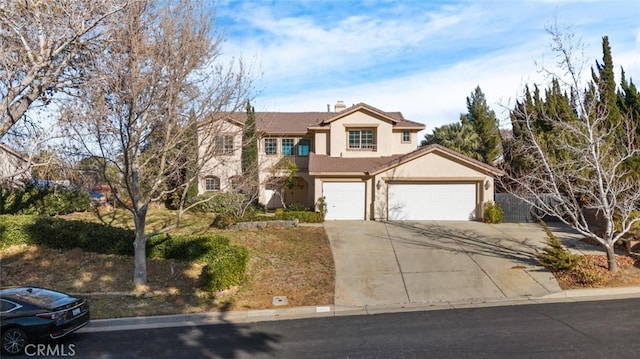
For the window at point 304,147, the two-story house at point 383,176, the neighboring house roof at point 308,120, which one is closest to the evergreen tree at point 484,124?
the neighboring house roof at point 308,120

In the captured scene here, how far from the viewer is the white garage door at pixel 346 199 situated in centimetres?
2361

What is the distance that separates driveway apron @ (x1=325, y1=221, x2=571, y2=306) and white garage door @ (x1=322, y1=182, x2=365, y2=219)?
7.67ft

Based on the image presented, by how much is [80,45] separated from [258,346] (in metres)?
10.7

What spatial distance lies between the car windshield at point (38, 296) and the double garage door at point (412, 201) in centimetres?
1534

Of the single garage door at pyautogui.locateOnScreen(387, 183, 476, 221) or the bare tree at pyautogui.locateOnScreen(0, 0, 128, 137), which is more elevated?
the bare tree at pyautogui.locateOnScreen(0, 0, 128, 137)

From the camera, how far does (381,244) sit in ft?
58.4

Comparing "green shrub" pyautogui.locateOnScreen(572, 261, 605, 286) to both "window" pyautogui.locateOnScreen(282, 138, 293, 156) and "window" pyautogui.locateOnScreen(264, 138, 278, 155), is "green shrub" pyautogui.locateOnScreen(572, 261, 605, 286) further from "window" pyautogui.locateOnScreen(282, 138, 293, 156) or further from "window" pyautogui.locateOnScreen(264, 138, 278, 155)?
"window" pyautogui.locateOnScreen(264, 138, 278, 155)

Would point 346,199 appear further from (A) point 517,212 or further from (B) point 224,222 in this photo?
(A) point 517,212

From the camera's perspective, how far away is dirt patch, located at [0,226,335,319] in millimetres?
12305

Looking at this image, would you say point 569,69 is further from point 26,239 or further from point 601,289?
point 26,239

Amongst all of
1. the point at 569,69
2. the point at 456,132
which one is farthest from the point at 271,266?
the point at 456,132

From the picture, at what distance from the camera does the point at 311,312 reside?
38.5ft

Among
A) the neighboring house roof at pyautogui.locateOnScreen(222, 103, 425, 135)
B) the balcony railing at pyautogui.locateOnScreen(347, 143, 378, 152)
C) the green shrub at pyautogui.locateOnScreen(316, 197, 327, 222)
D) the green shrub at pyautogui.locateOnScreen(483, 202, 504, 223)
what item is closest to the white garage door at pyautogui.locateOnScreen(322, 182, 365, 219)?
the green shrub at pyautogui.locateOnScreen(316, 197, 327, 222)

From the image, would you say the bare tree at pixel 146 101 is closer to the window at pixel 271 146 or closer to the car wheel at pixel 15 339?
the car wheel at pixel 15 339
